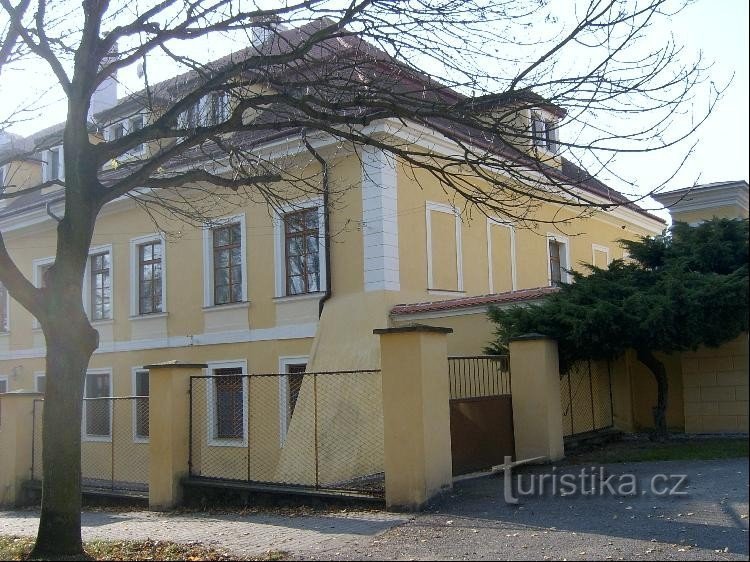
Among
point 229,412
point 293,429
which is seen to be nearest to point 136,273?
point 229,412

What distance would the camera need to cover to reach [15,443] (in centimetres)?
1530

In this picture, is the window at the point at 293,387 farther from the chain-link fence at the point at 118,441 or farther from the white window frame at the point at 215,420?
the chain-link fence at the point at 118,441

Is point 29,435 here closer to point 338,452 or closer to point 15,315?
point 338,452

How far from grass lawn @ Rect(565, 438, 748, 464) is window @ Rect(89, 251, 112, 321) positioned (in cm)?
1356

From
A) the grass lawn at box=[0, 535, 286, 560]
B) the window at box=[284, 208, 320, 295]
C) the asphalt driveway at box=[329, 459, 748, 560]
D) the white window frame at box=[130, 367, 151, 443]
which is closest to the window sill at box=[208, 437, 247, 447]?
the white window frame at box=[130, 367, 151, 443]

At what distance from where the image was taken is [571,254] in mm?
21266

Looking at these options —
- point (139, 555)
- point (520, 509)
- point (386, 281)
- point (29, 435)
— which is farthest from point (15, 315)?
point (520, 509)

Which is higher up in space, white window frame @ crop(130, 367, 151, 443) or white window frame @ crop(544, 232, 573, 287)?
white window frame @ crop(544, 232, 573, 287)

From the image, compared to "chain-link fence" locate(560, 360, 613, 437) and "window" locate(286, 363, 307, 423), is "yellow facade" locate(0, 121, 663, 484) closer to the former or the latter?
"window" locate(286, 363, 307, 423)

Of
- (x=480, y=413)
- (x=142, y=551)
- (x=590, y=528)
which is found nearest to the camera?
(x=590, y=528)

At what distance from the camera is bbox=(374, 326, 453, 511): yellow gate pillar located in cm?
939

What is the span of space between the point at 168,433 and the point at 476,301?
5.38 metres

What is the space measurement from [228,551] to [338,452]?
6.09 metres

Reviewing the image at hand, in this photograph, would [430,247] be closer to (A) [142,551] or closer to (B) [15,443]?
(B) [15,443]
